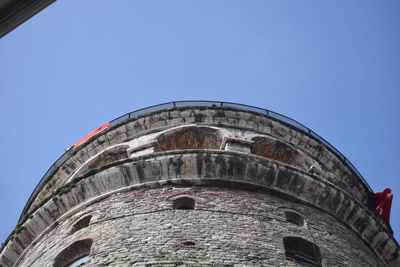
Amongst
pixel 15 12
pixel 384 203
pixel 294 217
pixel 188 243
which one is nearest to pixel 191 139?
pixel 294 217

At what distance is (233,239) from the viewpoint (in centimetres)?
1184

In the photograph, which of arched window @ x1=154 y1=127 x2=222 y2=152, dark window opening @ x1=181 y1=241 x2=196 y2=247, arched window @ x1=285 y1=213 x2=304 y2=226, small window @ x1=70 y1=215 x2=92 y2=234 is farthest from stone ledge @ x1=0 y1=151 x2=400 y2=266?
arched window @ x1=154 y1=127 x2=222 y2=152

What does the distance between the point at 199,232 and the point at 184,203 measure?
1.62 metres

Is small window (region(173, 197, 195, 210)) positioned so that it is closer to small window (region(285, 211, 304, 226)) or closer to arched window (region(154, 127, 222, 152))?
small window (region(285, 211, 304, 226))

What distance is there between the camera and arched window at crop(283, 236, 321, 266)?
41.1 ft

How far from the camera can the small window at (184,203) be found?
1338cm

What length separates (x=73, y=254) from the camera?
12.8m

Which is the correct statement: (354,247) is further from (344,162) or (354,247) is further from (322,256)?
(344,162)

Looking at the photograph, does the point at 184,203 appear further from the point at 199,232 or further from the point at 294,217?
the point at 294,217

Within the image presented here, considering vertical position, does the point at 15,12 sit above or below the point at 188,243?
below

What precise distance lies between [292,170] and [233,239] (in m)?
3.64

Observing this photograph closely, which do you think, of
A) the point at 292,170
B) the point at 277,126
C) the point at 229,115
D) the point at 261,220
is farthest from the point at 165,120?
the point at 261,220

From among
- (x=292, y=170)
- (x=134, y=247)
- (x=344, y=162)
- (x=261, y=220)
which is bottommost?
(x=134, y=247)

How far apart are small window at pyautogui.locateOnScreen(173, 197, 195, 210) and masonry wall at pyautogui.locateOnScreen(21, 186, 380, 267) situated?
0.13 metres
